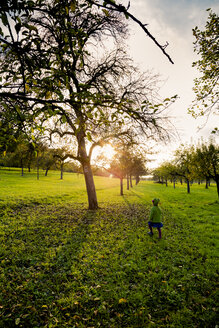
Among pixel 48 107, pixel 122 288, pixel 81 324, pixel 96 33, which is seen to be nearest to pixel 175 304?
pixel 122 288

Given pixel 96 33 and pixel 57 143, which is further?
pixel 57 143

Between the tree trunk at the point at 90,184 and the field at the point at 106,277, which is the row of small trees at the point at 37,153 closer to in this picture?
the tree trunk at the point at 90,184

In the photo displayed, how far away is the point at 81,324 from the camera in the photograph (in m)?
3.44

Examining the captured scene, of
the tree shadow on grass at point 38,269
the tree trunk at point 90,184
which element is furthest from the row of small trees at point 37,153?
the tree shadow on grass at point 38,269

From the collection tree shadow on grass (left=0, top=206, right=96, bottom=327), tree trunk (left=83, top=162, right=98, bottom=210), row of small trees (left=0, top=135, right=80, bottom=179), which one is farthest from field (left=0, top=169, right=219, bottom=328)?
tree trunk (left=83, top=162, right=98, bottom=210)

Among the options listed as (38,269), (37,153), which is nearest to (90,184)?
(38,269)

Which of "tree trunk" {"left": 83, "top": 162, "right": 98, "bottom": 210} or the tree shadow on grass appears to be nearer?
the tree shadow on grass

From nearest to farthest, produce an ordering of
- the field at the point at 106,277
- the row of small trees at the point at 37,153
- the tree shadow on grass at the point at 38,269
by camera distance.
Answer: the field at the point at 106,277, the tree shadow on grass at the point at 38,269, the row of small trees at the point at 37,153

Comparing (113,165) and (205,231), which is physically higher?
(113,165)

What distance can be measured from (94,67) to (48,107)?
1040 centimetres

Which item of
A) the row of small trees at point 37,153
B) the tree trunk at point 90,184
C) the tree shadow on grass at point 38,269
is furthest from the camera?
the tree trunk at point 90,184

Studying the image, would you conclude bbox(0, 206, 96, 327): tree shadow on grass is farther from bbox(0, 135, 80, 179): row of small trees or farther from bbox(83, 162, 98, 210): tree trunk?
bbox(0, 135, 80, 179): row of small trees

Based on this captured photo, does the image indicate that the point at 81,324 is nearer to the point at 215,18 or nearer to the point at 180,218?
the point at 180,218

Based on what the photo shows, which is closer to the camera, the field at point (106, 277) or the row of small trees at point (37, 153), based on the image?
the field at point (106, 277)
